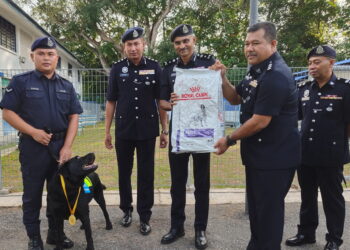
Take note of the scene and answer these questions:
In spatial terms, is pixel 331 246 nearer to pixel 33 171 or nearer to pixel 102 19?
pixel 33 171

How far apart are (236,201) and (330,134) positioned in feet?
6.95

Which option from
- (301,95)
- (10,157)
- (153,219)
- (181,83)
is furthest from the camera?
(10,157)

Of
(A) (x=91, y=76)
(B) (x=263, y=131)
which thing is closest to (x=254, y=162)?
(B) (x=263, y=131)

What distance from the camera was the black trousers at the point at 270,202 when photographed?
249 centimetres

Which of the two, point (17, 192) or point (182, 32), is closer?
point (182, 32)

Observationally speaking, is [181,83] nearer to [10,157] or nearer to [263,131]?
[263,131]

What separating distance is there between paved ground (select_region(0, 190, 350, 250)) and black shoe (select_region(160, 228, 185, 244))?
0.16 feet

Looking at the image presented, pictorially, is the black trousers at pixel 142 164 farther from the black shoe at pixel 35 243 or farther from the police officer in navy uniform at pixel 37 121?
the black shoe at pixel 35 243

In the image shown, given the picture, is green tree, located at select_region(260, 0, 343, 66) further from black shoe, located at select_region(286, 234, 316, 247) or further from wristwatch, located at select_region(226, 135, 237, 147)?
wristwatch, located at select_region(226, 135, 237, 147)

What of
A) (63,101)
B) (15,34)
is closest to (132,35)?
(63,101)

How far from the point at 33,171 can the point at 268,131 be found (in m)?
2.35

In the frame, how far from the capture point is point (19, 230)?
3.78m

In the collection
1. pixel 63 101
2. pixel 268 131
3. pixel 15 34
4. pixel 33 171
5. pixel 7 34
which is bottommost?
pixel 33 171

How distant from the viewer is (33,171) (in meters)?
3.10
